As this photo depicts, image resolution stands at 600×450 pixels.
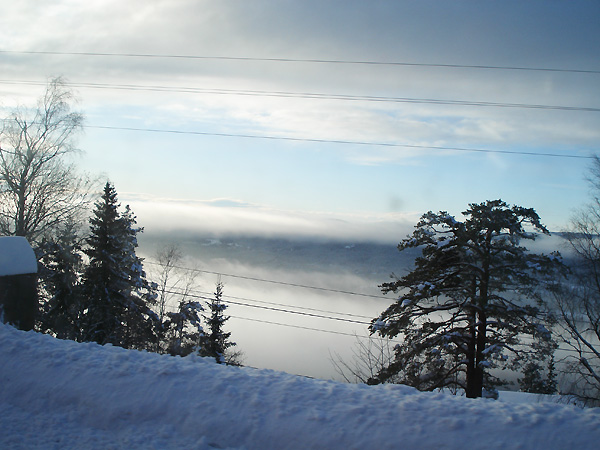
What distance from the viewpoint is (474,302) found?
14156mm

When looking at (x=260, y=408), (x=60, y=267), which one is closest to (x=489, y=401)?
(x=260, y=408)

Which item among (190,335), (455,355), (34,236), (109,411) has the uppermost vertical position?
(34,236)

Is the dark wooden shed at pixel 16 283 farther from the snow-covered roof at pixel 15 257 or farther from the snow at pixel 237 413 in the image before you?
the snow at pixel 237 413

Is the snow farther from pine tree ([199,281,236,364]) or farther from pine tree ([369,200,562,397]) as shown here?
pine tree ([199,281,236,364])

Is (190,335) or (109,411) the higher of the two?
(109,411)

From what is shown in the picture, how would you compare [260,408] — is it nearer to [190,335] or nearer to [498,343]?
[498,343]

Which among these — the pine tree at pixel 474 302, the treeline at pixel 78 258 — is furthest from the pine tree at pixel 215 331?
the pine tree at pixel 474 302

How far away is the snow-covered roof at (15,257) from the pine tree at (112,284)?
13.4 meters

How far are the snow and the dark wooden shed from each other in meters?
3.81

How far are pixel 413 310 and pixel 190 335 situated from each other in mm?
17215

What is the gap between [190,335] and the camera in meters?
28.0

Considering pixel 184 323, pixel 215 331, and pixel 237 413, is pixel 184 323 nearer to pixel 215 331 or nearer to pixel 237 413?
pixel 215 331

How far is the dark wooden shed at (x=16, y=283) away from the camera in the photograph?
8914 mm

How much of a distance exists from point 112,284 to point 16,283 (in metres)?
15.0
